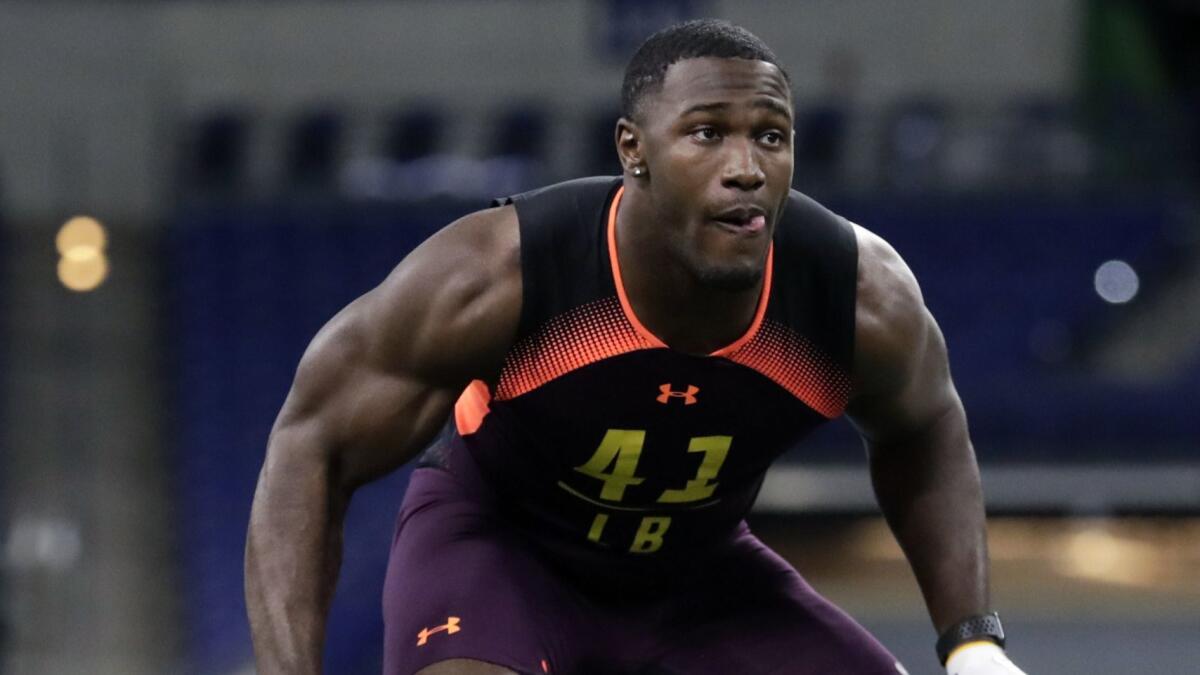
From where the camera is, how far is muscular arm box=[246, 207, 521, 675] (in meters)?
3.24

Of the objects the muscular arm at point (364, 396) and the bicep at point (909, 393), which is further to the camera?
the bicep at point (909, 393)

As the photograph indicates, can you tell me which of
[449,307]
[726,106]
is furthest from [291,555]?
[726,106]

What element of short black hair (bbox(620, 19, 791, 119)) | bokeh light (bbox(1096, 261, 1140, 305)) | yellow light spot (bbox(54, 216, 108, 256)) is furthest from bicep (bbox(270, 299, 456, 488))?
yellow light spot (bbox(54, 216, 108, 256))

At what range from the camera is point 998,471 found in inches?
460

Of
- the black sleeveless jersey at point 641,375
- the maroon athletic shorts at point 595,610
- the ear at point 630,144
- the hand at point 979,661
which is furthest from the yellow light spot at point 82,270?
the hand at point 979,661

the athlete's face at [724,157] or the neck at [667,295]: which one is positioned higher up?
the athlete's face at [724,157]

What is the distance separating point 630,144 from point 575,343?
1.18 feet

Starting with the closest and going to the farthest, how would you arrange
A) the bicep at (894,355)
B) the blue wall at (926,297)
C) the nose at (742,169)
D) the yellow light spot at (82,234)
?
the nose at (742,169) → the bicep at (894,355) → the blue wall at (926,297) → the yellow light spot at (82,234)

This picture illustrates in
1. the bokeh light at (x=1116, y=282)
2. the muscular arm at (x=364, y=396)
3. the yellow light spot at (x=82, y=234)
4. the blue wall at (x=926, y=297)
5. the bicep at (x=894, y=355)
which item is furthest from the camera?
the yellow light spot at (x=82, y=234)

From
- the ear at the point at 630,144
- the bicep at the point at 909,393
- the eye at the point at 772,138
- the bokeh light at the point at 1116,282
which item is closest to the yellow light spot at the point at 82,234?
the bokeh light at the point at 1116,282

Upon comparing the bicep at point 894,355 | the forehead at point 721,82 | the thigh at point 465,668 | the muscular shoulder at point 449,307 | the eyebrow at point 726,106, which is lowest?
the thigh at point 465,668

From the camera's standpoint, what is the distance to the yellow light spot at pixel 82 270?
44.6ft

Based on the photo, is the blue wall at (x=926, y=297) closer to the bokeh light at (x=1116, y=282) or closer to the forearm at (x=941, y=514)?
the bokeh light at (x=1116, y=282)

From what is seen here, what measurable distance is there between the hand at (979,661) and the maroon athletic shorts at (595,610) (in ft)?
0.34
